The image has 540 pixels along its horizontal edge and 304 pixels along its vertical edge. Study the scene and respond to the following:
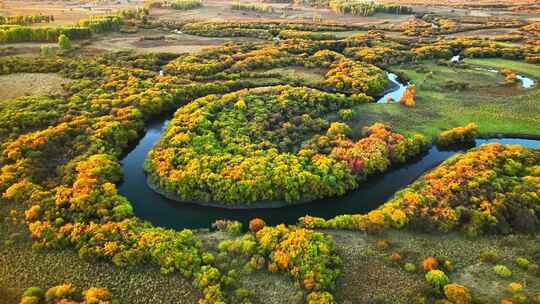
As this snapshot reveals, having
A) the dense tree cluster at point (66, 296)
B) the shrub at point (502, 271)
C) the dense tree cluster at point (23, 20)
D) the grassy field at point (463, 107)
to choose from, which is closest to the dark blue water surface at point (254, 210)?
the dense tree cluster at point (66, 296)

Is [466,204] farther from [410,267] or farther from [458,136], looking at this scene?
[458,136]

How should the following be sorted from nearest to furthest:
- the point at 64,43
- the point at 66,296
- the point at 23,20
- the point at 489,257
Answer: the point at 66,296 < the point at 489,257 < the point at 64,43 < the point at 23,20

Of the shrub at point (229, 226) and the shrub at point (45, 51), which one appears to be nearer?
the shrub at point (229, 226)

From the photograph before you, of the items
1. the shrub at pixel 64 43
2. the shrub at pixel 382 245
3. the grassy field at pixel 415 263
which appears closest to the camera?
the grassy field at pixel 415 263

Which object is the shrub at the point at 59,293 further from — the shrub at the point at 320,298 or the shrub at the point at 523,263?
the shrub at the point at 523,263

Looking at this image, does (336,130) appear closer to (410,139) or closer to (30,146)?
(410,139)

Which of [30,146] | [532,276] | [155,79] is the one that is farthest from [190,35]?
[532,276]

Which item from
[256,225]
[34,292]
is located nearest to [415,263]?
[256,225]
